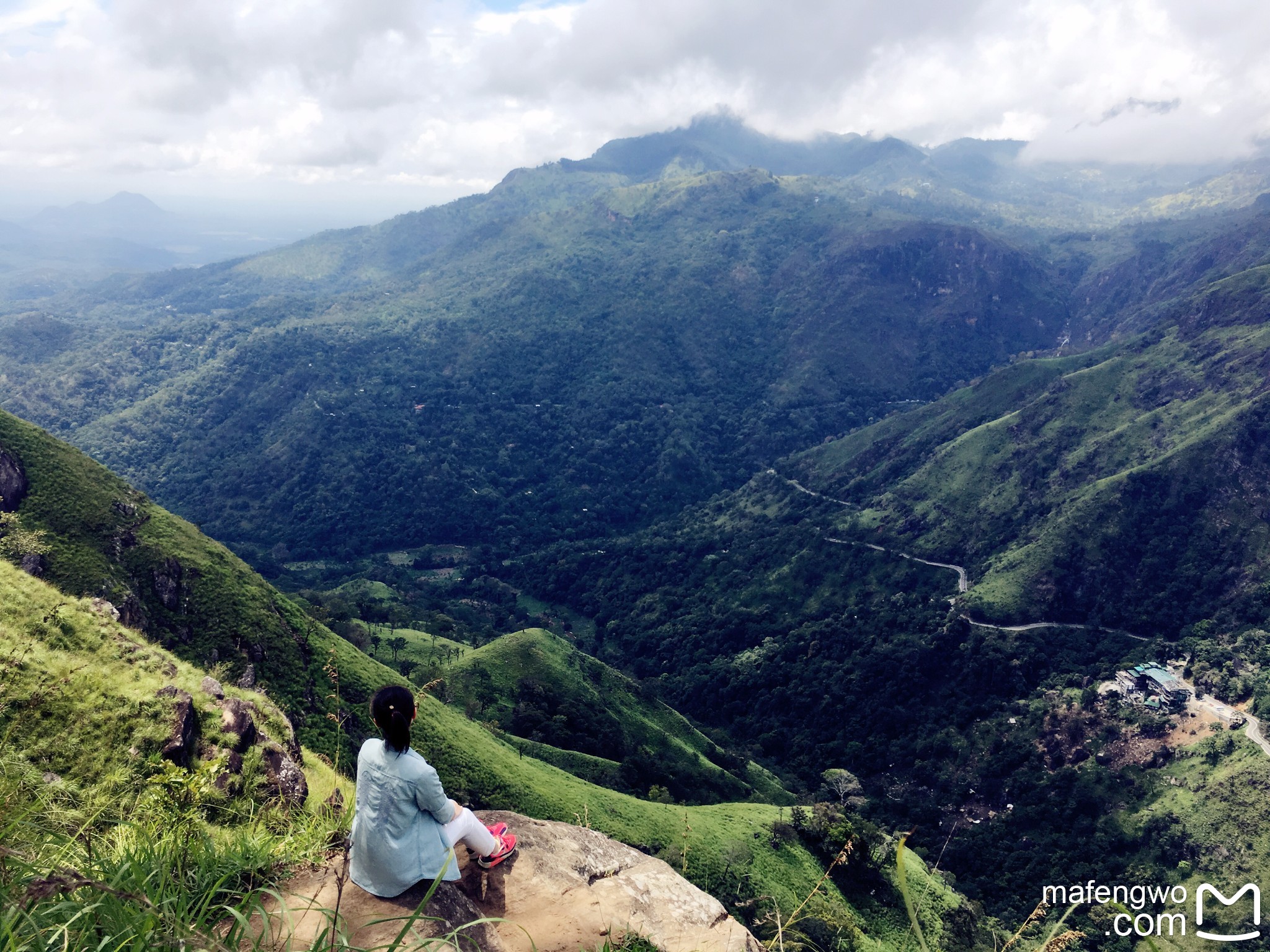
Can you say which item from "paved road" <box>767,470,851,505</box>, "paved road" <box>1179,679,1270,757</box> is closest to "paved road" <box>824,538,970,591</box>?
"paved road" <box>767,470,851,505</box>

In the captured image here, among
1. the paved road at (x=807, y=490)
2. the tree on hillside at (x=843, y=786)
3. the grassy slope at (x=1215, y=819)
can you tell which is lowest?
the tree on hillside at (x=843, y=786)

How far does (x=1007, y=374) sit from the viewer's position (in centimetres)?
18175

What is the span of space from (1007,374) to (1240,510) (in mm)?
75417

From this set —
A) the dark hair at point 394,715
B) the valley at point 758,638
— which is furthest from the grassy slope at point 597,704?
the dark hair at point 394,715

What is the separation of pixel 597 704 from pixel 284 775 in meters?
70.5

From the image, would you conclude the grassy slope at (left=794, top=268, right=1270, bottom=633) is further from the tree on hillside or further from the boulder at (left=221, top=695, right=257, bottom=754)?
the boulder at (left=221, top=695, right=257, bottom=754)

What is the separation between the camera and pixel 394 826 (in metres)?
8.14

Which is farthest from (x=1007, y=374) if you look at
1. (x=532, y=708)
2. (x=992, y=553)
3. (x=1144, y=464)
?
(x=532, y=708)

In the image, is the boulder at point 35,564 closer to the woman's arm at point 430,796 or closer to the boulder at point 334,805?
→ the boulder at point 334,805

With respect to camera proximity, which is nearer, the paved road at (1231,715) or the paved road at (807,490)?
the paved road at (1231,715)

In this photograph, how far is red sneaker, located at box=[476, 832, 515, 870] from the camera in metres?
9.59

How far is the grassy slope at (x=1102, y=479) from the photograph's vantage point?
115688 mm

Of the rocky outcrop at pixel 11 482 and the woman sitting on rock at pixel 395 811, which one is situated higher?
the woman sitting on rock at pixel 395 811

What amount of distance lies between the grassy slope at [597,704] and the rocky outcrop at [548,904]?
199ft
